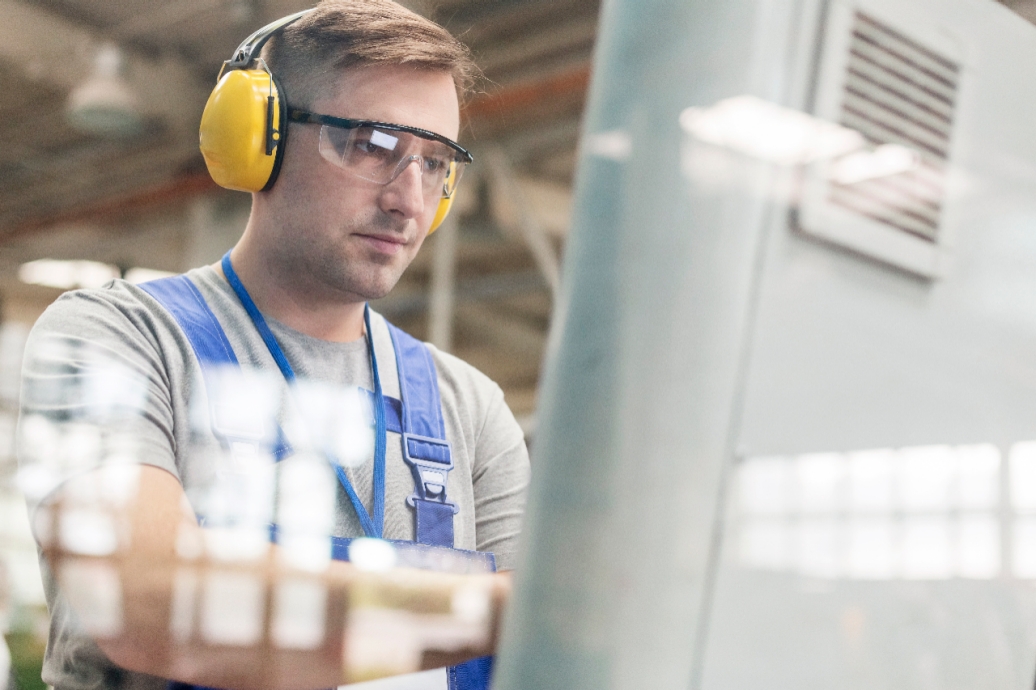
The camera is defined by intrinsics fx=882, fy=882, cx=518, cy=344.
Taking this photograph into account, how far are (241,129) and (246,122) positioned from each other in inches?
0.4

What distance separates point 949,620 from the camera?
1.91 feet

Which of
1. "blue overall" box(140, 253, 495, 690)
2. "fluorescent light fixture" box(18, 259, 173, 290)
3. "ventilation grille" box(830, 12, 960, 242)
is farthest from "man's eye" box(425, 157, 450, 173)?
"ventilation grille" box(830, 12, 960, 242)

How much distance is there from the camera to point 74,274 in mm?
1110

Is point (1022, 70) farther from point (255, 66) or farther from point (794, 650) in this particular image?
point (255, 66)

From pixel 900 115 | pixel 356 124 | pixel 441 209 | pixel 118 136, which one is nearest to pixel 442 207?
pixel 441 209

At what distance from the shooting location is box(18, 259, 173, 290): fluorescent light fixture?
1.06 meters

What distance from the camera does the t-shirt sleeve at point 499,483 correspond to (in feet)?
3.94

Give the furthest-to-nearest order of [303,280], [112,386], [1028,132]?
[303,280] < [112,386] < [1028,132]

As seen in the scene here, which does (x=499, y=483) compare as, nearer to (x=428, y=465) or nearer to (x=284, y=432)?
(x=428, y=465)

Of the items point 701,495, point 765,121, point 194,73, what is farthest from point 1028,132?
point 194,73

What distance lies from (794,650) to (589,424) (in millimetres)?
180

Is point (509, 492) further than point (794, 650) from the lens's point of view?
Yes

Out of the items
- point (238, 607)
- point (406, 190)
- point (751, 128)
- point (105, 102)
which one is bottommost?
point (238, 607)

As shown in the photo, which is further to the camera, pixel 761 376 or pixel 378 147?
pixel 378 147
